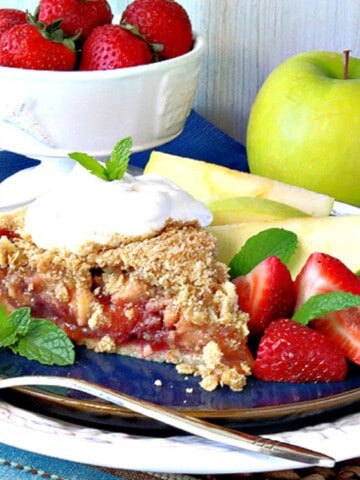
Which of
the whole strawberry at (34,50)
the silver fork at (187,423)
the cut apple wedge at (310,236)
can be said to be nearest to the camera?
the silver fork at (187,423)

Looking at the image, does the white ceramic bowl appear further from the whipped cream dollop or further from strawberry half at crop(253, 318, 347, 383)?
strawberry half at crop(253, 318, 347, 383)

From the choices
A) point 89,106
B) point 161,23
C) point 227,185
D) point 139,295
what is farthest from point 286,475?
point 161,23

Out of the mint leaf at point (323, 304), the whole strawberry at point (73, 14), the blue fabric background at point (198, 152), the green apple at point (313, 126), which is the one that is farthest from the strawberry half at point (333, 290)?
the blue fabric background at point (198, 152)

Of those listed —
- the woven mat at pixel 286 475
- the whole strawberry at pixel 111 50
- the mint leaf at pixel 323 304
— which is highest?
the whole strawberry at pixel 111 50

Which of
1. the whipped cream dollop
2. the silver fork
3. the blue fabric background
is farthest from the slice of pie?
the blue fabric background

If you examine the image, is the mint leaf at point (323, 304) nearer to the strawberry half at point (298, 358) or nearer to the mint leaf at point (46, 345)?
the strawberry half at point (298, 358)

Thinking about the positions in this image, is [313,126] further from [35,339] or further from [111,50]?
[35,339]
